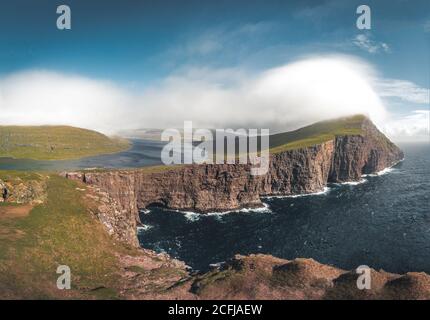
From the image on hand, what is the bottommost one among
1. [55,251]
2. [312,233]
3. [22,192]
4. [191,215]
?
[312,233]

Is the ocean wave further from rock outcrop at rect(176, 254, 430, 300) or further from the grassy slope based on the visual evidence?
rock outcrop at rect(176, 254, 430, 300)

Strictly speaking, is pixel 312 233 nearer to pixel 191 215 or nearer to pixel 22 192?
pixel 191 215

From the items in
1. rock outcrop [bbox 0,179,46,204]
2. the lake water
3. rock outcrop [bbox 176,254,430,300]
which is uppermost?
rock outcrop [bbox 0,179,46,204]

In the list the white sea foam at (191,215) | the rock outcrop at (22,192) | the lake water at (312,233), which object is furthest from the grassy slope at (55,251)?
the white sea foam at (191,215)

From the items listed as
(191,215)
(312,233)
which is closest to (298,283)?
(312,233)

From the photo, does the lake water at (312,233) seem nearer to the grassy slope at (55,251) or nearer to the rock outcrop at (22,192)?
the grassy slope at (55,251)

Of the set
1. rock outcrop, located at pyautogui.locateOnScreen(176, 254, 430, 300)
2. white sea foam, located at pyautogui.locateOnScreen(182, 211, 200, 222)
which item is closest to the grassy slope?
rock outcrop, located at pyautogui.locateOnScreen(176, 254, 430, 300)

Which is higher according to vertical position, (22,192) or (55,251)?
(22,192)
